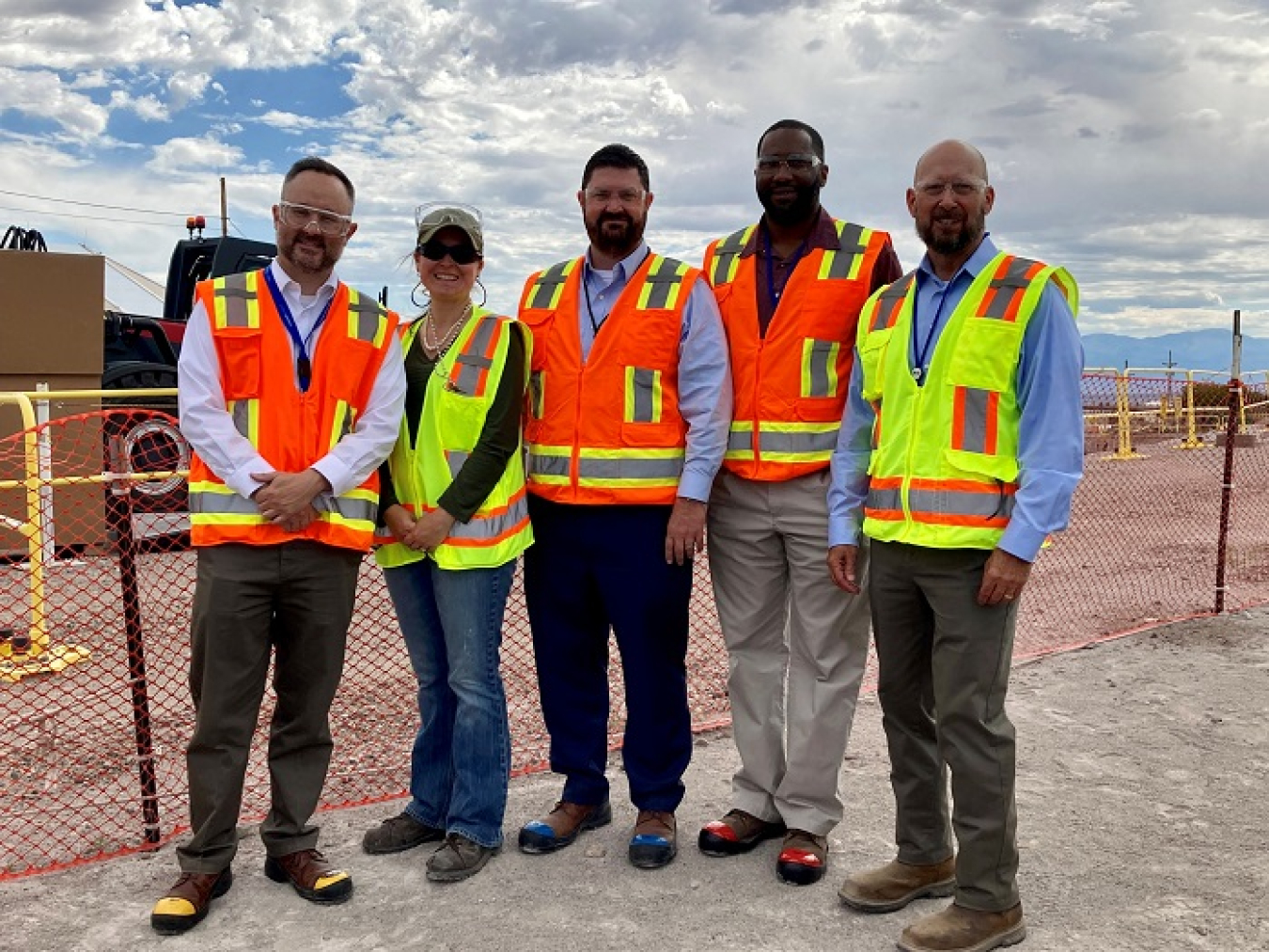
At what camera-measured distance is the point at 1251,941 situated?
11.4ft

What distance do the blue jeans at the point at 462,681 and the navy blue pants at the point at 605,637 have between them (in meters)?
0.21

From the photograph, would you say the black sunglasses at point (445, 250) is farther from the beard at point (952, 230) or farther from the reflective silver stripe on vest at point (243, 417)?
the beard at point (952, 230)

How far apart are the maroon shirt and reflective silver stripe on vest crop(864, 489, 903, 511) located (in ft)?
2.37

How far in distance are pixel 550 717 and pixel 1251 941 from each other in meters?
2.31

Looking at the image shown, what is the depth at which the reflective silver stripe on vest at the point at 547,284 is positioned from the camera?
404 centimetres

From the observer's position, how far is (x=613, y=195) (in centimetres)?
389

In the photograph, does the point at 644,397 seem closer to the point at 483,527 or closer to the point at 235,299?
the point at 483,527

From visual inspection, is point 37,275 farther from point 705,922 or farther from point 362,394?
point 705,922

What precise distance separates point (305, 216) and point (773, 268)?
1.54 m

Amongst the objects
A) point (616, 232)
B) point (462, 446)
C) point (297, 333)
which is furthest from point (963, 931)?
point (297, 333)

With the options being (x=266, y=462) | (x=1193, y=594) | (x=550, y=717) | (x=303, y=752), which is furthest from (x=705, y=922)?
(x=1193, y=594)

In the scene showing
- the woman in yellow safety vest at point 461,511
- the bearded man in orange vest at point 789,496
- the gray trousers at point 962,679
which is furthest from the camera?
the bearded man in orange vest at point 789,496

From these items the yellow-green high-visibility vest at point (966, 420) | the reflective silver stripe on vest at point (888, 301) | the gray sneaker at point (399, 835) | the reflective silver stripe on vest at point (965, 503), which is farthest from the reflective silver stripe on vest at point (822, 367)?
the gray sneaker at point (399, 835)

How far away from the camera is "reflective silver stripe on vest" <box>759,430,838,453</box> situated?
3.88 m
